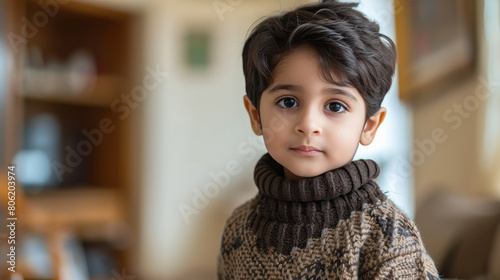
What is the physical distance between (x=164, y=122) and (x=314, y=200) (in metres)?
2.30

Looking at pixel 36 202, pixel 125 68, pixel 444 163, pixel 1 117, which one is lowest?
pixel 36 202

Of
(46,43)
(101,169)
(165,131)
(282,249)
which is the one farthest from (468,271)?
(46,43)

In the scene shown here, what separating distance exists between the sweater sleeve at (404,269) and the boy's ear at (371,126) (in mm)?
178

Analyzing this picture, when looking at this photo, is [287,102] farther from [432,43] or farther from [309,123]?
[432,43]

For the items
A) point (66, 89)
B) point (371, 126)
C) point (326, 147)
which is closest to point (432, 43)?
point (371, 126)

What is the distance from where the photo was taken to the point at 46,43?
2.73m

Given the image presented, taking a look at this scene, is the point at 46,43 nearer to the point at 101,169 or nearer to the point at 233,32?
the point at 101,169

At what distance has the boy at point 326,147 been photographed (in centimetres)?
64

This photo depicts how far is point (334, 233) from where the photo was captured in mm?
661

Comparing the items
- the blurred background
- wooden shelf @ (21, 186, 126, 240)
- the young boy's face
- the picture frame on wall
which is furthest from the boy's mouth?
wooden shelf @ (21, 186, 126, 240)

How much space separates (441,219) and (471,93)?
62 cm

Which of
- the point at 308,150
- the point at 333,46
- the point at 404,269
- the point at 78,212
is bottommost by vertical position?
the point at 78,212

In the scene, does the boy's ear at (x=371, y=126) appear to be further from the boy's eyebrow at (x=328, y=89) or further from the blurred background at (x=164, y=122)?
the blurred background at (x=164, y=122)

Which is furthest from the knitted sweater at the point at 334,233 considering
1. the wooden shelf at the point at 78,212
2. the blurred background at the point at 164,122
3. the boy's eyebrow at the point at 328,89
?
the wooden shelf at the point at 78,212
